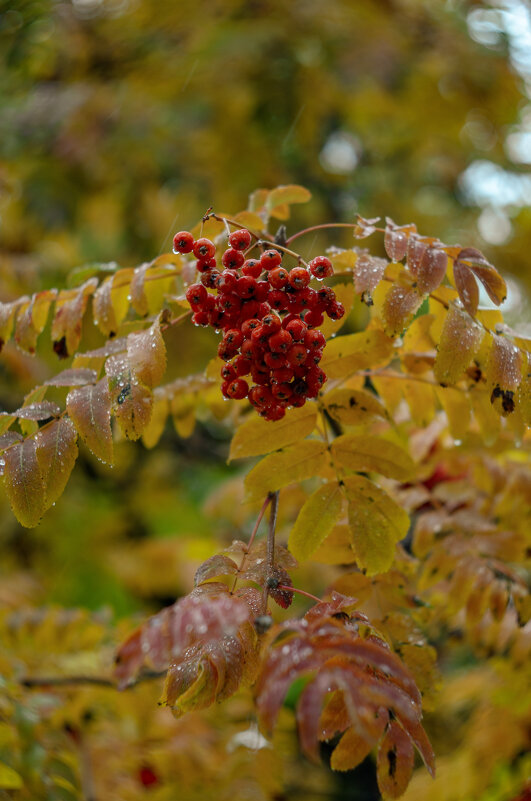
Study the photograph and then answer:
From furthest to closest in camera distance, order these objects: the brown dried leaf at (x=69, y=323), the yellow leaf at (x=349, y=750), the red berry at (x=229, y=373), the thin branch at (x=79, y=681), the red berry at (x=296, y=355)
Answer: the thin branch at (x=79, y=681) → the brown dried leaf at (x=69, y=323) → the red berry at (x=229, y=373) → the red berry at (x=296, y=355) → the yellow leaf at (x=349, y=750)

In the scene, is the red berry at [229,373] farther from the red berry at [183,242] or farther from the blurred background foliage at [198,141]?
the blurred background foliage at [198,141]

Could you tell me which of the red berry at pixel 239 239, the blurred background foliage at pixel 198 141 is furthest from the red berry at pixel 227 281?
the blurred background foliage at pixel 198 141

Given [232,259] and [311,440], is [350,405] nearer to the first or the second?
[311,440]

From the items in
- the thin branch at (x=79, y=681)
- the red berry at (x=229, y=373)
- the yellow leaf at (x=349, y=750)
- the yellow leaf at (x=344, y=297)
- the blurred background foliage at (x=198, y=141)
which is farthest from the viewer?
the blurred background foliage at (x=198, y=141)

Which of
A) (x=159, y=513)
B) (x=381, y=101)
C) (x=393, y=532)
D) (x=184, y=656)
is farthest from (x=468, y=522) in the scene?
(x=159, y=513)

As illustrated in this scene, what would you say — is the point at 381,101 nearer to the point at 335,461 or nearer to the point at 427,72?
the point at 427,72

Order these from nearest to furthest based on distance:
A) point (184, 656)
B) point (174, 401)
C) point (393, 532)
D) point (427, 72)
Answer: point (184, 656), point (393, 532), point (174, 401), point (427, 72)

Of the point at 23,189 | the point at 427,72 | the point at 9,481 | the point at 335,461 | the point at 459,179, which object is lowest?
the point at 459,179
